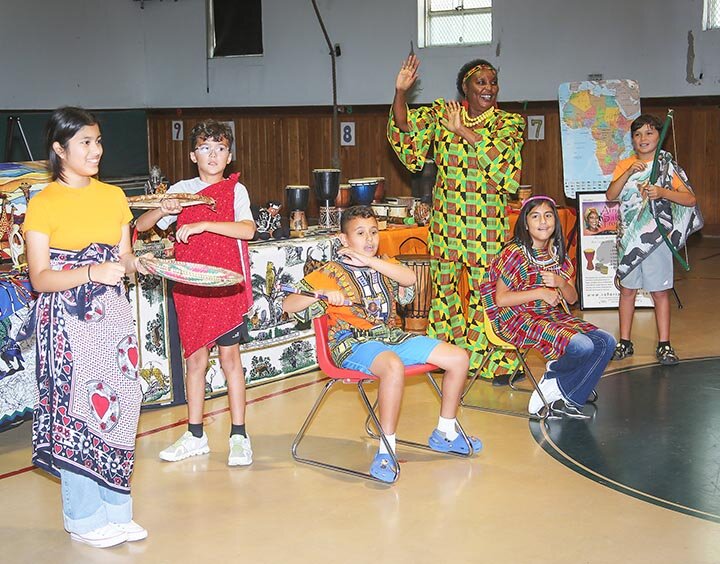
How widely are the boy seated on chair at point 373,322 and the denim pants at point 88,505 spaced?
40.7 inches

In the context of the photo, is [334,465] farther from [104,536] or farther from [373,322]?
[104,536]

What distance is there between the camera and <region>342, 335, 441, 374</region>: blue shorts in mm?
4105

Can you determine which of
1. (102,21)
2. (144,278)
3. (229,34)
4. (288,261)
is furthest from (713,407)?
(102,21)

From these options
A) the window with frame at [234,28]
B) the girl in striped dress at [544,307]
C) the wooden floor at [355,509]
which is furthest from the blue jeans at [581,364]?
the window with frame at [234,28]

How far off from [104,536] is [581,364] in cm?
240

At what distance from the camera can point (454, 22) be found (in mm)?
11188

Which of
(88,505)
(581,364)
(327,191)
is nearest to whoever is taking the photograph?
(88,505)

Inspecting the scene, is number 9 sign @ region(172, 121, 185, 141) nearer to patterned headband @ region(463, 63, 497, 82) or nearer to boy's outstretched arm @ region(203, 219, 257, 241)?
patterned headband @ region(463, 63, 497, 82)

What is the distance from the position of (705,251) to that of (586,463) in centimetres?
Result: 650

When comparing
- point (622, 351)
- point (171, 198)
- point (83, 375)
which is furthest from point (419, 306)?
point (83, 375)

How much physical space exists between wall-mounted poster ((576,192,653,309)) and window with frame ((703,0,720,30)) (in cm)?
349

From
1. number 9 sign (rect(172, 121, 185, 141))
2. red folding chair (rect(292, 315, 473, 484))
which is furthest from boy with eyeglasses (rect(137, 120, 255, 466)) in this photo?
number 9 sign (rect(172, 121, 185, 141))

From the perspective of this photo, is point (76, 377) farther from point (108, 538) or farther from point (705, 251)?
point (705, 251)

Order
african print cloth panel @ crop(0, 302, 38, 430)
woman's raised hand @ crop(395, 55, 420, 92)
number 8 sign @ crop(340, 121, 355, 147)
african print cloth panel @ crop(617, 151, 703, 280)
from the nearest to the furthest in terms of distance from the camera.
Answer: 1. african print cloth panel @ crop(0, 302, 38, 430)
2. woman's raised hand @ crop(395, 55, 420, 92)
3. african print cloth panel @ crop(617, 151, 703, 280)
4. number 8 sign @ crop(340, 121, 355, 147)
